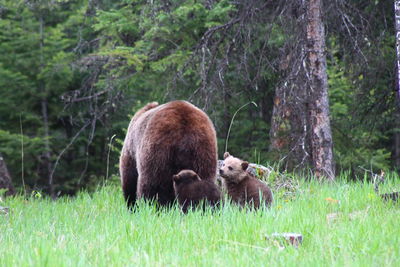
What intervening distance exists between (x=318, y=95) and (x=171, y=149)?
3434 millimetres

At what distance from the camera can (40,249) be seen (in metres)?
4.43

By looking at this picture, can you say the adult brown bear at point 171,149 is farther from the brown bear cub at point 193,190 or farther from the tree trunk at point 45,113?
the tree trunk at point 45,113

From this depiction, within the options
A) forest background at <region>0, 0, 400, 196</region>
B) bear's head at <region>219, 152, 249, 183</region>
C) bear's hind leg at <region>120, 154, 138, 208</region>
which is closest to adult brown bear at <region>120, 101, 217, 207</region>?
bear's head at <region>219, 152, 249, 183</region>

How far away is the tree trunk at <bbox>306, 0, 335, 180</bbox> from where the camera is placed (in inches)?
363

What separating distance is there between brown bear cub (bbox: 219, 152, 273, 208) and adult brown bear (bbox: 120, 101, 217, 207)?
29 centimetres

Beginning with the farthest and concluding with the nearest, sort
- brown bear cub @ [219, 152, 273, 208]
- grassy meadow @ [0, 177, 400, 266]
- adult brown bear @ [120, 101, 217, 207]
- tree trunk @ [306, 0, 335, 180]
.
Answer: tree trunk @ [306, 0, 335, 180], brown bear cub @ [219, 152, 273, 208], adult brown bear @ [120, 101, 217, 207], grassy meadow @ [0, 177, 400, 266]

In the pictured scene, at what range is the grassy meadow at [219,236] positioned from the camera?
4.33m

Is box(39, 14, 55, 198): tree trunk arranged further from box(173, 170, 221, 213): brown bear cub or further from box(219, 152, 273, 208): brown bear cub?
box(173, 170, 221, 213): brown bear cub

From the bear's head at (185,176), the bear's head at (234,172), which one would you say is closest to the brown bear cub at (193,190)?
the bear's head at (185,176)

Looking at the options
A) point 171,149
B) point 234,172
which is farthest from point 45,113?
point 171,149

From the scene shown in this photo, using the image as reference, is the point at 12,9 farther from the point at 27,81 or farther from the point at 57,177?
the point at 57,177

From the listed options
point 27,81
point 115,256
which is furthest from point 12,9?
point 115,256

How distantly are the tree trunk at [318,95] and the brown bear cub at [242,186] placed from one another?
8.16 feet

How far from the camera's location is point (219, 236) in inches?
200
